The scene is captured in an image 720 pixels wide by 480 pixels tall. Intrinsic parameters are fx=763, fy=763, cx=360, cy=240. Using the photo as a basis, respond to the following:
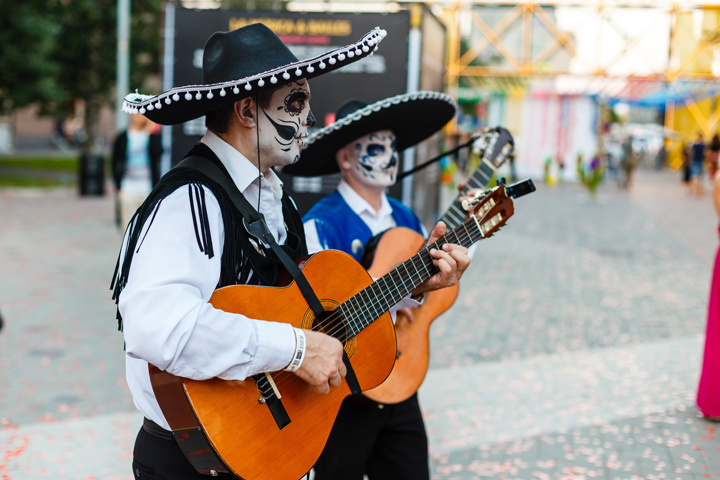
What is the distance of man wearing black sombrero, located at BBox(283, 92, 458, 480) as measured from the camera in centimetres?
287

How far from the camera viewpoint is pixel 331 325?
225cm

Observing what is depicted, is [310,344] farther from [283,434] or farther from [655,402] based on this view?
[655,402]

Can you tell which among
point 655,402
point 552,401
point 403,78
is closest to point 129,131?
point 403,78

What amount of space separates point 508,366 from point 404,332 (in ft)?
9.78

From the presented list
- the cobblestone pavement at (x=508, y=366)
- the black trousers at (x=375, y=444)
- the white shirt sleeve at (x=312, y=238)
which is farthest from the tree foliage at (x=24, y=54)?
the black trousers at (x=375, y=444)

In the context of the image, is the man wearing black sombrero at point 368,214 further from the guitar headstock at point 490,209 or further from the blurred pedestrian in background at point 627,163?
the blurred pedestrian in background at point 627,163

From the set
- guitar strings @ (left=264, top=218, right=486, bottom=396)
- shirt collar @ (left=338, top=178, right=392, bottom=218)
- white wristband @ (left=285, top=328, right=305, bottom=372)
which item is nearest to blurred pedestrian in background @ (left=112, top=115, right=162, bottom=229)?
shirt collar @ (left=338, top=178, right=392, bottom=218)

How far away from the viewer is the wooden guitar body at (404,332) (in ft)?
9.63

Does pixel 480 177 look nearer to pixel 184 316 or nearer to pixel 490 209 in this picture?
pixel 490 209

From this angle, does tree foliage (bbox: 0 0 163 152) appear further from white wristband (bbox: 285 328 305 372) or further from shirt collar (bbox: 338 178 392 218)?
white wristband (bbox: 285 328 305 372)

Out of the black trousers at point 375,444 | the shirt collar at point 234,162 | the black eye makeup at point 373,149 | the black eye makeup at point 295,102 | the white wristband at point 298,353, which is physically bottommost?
the black trousers at point 375,444

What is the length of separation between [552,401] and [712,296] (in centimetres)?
122

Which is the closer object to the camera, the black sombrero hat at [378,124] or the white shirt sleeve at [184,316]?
the white shirt sleeve at [184,316]

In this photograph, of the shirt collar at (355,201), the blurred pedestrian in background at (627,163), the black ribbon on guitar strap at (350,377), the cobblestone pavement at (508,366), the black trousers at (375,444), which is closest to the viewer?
the black ribbon on guitar strap at (350,377)
